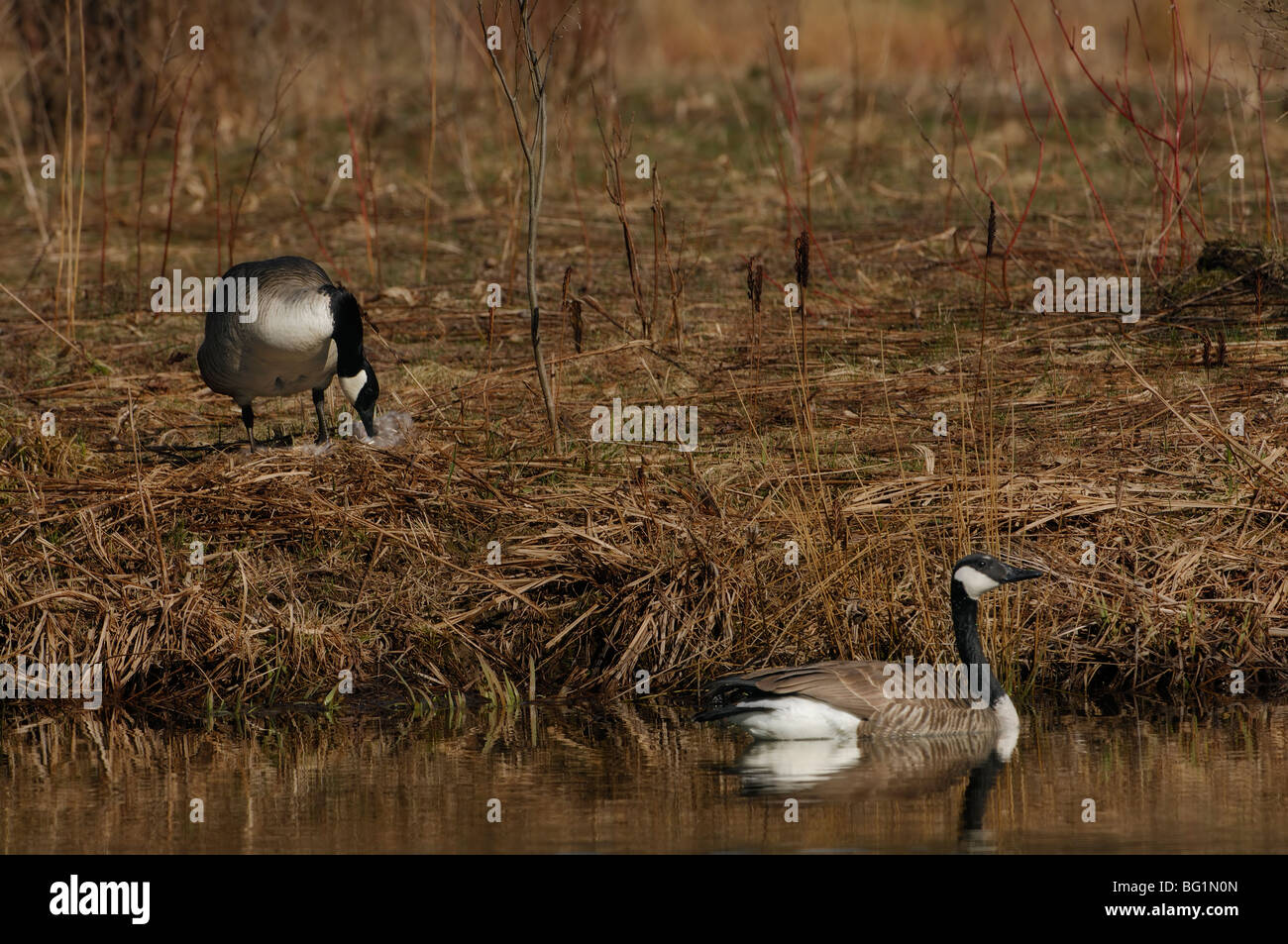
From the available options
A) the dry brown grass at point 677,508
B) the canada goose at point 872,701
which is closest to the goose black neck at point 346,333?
the dry brown grass at point 677,508

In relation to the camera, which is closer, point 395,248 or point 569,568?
point 569,568

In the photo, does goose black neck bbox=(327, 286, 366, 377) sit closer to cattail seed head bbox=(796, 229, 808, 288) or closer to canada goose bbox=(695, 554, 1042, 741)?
cattail seed head bbox=(796, 229, 808, 288)

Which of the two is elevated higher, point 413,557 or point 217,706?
point 413,557

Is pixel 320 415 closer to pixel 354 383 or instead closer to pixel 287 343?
pixel 354 383

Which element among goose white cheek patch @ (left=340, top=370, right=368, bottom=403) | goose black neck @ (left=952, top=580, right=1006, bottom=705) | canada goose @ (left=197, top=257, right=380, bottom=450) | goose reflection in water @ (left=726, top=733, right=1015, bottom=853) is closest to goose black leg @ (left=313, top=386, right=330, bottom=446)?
canada goose @ (left=197, top=257, right=380, bottom=450)

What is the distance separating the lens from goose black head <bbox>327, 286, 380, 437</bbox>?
387 inches

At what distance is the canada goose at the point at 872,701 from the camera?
6.86 m

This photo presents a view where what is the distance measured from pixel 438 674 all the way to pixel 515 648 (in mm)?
395

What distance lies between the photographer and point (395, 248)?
1511 centimetres

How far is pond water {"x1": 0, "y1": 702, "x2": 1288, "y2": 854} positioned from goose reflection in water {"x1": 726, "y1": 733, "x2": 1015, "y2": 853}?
16 millimetres

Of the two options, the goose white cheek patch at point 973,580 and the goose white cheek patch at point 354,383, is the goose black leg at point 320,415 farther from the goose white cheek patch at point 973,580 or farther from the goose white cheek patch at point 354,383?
the goose white cheek patch at point 973,580
